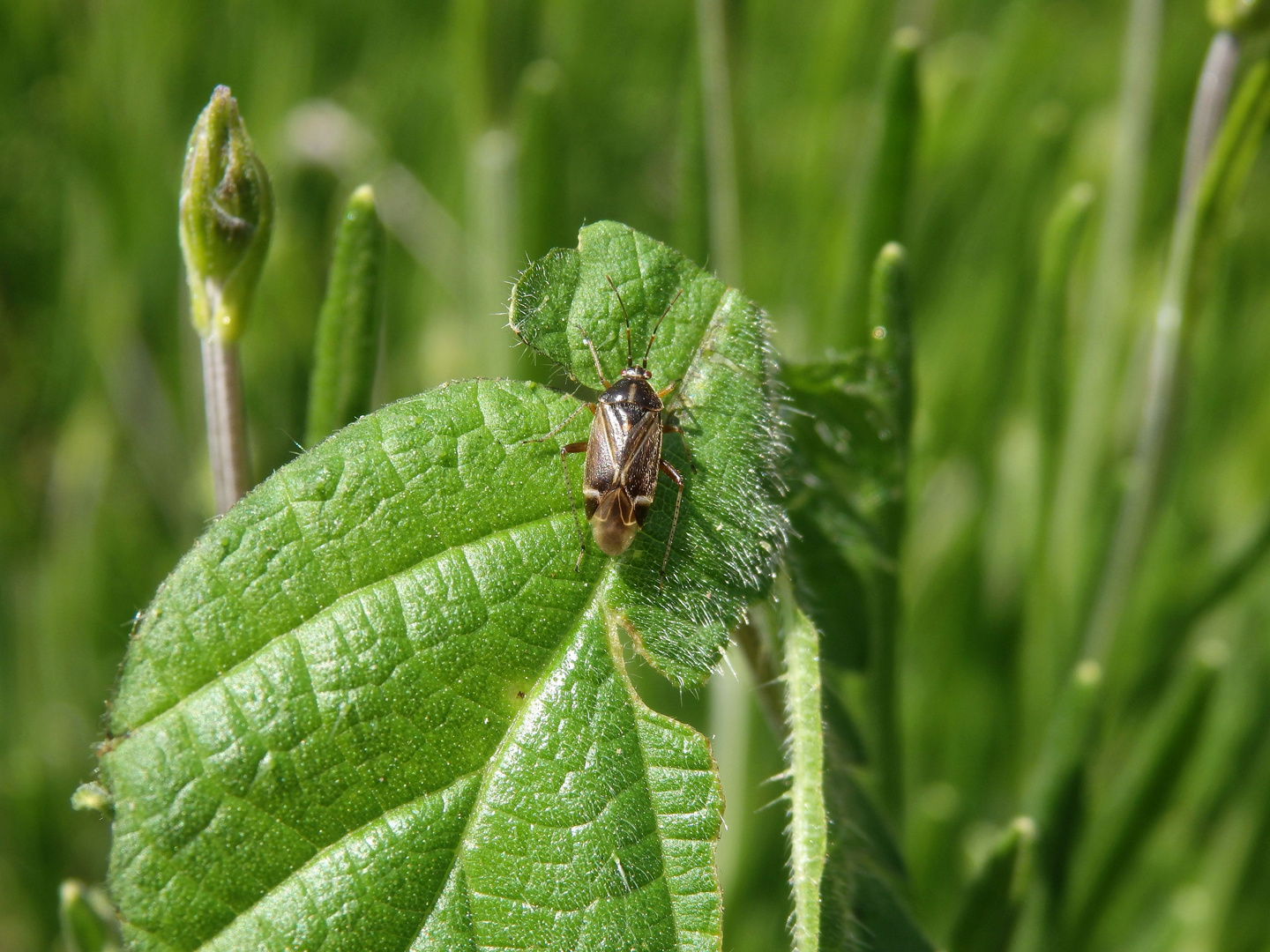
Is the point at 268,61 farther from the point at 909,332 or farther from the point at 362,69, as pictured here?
the point at 909,332

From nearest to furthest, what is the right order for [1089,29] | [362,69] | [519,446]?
[519,446]
[362,69]
[1089,29]

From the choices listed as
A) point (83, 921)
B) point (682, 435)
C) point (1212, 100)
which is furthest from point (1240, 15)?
point (83, 921)

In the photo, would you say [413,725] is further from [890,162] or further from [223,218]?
[890,162]

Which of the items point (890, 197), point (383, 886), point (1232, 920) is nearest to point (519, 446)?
point (383, 886)

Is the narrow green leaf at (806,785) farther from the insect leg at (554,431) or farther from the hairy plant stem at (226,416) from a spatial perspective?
the hairy plant stem at (226,416)

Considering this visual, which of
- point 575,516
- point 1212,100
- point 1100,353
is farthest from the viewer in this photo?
point 1100,353

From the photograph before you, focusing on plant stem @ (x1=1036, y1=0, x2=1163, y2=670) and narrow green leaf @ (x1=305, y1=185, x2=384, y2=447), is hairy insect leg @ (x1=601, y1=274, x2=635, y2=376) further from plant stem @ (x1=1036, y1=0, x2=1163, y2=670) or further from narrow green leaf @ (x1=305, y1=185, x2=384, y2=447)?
plant stem @ (x1=1036, y1=0, x2=1163, y2=670)
